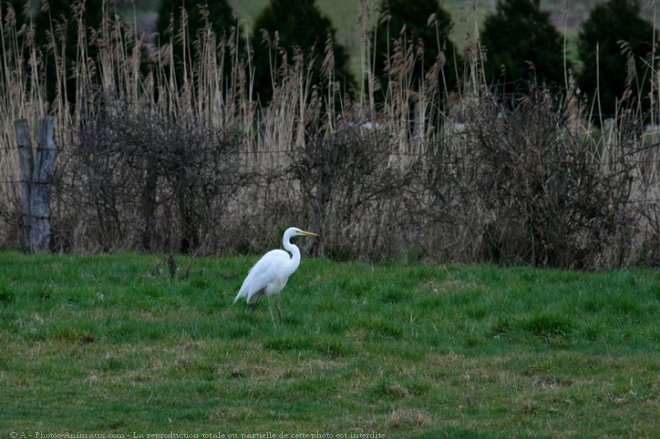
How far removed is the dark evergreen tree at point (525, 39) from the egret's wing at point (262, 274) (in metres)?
15.6

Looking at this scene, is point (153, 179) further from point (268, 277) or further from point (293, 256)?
point (268, 277)

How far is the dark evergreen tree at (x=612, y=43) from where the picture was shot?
1012 inches

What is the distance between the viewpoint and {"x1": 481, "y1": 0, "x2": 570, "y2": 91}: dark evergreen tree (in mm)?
25484

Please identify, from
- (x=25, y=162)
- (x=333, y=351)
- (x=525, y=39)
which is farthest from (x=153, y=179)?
(x=525, y=39)

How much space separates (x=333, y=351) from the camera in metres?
8.75

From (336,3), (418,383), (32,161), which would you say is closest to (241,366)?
(418,383)

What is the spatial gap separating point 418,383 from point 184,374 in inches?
65.2

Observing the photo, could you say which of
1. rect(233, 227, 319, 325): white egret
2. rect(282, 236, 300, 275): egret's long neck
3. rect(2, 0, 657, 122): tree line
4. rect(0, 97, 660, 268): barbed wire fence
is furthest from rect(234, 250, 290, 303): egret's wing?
rect(2, 0, 657, 122): tree line

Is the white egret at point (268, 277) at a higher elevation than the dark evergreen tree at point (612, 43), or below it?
below

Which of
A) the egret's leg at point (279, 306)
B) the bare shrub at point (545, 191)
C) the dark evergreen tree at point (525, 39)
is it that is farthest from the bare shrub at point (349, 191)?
the dark evergreen tree at point (525, 39)

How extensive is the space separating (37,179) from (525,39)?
49.8 ft

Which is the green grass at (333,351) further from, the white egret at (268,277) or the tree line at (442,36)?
the tree line at (442,36)

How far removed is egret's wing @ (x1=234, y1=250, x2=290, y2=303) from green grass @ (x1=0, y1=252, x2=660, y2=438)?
0.21 m

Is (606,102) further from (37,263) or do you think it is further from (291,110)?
(37,263)
